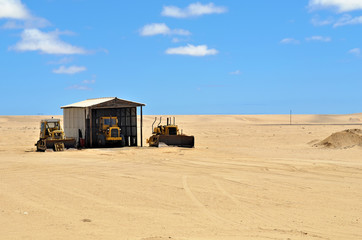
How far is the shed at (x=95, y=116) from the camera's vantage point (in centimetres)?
2880

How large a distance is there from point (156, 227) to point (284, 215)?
2627mm

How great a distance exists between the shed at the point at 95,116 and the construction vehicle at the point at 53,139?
2.12m

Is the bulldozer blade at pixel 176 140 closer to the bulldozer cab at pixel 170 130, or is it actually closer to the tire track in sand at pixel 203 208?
the bulldozer cab at pixel 170 130

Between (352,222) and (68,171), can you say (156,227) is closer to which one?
(352,222)

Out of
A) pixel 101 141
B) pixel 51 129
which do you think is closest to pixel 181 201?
pixel 51 129

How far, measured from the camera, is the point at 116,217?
8.78 meters

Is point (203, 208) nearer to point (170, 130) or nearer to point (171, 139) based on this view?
point (171, 139)

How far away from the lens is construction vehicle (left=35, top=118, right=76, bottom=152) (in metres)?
25.8

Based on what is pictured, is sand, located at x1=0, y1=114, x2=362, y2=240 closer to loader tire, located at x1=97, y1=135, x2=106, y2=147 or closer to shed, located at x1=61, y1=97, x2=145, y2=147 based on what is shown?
loader tire, located at x1=97, y1=135, x2=106, y2=147

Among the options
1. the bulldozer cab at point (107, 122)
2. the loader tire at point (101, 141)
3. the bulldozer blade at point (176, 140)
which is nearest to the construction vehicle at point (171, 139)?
the bulldozer blade at point (176, 140)

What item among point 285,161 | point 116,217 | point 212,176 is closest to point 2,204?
point 116,217

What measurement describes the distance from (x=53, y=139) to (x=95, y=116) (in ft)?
15.9

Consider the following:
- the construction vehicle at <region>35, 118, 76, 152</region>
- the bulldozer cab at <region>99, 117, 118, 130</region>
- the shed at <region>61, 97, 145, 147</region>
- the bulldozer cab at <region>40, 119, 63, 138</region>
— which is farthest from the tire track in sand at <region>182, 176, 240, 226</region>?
the shed at <region>61, 97, 145, 147</region>

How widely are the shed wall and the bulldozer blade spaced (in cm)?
504
